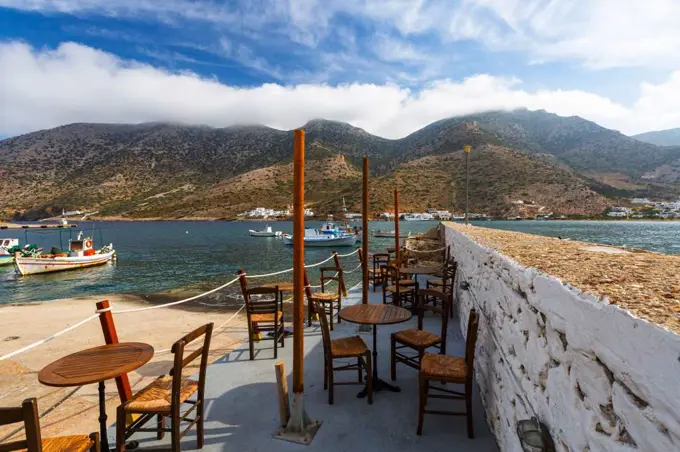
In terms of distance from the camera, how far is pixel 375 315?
156 inches

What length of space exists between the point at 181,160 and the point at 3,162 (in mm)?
47451

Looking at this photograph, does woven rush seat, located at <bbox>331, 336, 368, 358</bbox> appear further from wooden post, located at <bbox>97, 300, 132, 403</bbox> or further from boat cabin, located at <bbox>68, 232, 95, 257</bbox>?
boat cabin, located at <bbox>68, 232, 95, 257</bbox>

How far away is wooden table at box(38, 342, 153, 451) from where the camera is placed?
2.42m

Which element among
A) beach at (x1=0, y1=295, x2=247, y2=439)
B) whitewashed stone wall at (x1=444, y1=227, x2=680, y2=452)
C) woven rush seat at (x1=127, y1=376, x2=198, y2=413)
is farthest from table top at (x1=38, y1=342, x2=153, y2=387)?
whitewashed stone wall at (x1=444, y1=227, x2=680, y2=452)

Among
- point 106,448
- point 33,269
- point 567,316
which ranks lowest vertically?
point 33,269

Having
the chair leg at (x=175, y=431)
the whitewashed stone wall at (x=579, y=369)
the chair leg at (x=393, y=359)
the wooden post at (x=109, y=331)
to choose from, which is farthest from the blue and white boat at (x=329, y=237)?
the whitewashed stone wall at (x=579, y=369)

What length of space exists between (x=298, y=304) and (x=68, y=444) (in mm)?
1702

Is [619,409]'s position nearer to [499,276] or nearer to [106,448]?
[499,276]

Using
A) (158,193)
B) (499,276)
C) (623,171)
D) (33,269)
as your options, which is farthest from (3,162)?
(623,171)

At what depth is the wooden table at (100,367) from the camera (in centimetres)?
242

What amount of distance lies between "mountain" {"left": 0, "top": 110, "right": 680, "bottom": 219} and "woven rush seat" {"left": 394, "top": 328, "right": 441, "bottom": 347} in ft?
236

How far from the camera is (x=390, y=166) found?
10450 centimetres

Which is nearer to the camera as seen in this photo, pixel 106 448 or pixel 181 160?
pixel 106 448

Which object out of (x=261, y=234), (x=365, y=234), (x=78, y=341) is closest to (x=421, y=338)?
(x=365, y=234)
